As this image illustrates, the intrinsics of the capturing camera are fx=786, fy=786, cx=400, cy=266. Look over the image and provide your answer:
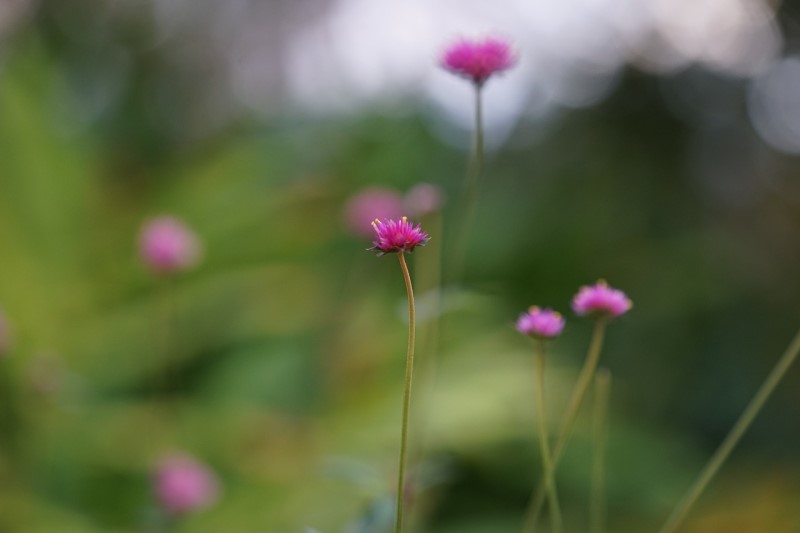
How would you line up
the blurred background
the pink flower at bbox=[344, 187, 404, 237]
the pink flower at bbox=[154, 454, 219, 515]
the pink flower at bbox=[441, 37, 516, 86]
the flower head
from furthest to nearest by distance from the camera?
the blurred background, the pink flower at bbox=[344, 187, 404, 237], the pink flower at bbox=[154, 454, 219, 515], the pink flower at bbox=[441, 37, 516, 86], the flower head

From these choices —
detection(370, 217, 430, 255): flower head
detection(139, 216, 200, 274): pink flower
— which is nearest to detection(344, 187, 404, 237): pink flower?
detection(139, 216, 200, 274): pink flower

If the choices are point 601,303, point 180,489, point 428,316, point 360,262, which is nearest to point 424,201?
point 428,316

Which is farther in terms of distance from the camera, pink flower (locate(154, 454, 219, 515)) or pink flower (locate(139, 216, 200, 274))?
pink flower (locate(139, 216, 200, 274))

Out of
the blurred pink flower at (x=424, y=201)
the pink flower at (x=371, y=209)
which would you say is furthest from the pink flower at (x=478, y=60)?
the pink flower at (x=371, y=209)

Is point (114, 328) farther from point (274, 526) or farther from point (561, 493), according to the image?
point (561, 493)

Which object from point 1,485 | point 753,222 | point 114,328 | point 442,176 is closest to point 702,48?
point 753,222

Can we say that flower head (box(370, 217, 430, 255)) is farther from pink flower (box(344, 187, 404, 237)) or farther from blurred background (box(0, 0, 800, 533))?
pink flower (box(344, 187, 404, 237))
